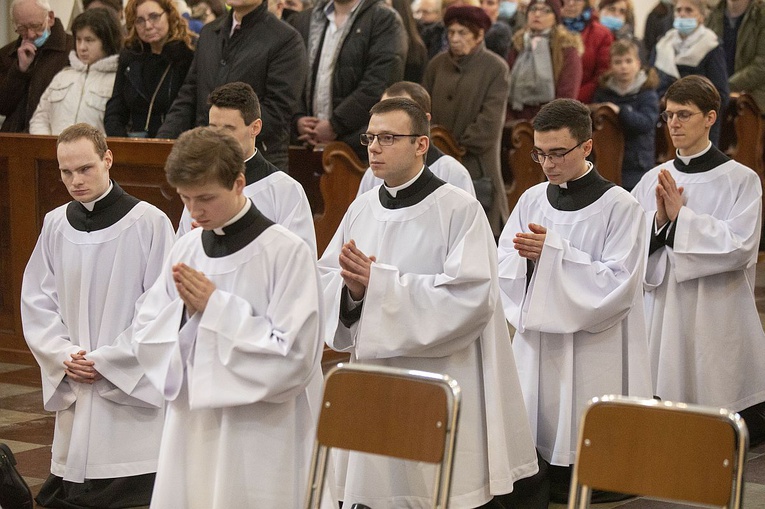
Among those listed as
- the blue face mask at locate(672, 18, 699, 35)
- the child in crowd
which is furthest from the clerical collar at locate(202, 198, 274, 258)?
the blue face mask at locate(672, 18, 699, 35)

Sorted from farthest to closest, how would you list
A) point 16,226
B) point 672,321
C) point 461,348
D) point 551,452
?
point 16,226
point 672,321
point 551,452
point 461,348

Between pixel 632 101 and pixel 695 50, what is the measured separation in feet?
2.51

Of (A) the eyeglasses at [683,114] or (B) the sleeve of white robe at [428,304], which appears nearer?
(B) the sleeve of white robe at [428,304]

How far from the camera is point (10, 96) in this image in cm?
899

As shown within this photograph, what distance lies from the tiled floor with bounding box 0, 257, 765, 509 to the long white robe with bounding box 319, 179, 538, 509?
791 mm

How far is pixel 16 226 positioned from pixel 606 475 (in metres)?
→ 5.53

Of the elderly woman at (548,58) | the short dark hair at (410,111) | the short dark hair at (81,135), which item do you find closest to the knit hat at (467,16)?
the elderly woman at (548,58)

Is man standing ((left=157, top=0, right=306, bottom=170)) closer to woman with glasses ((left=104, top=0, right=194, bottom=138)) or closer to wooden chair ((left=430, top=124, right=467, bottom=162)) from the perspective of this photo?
woman with glasses ((left=104, top=0, right=194, bottom=138))

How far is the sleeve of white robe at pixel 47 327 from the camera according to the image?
17.3 feet

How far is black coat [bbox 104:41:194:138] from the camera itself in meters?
8.00

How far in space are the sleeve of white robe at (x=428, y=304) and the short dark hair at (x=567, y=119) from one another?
0.80m

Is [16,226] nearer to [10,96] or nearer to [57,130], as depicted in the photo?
[57,130]

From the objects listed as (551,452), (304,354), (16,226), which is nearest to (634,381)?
(551,452)

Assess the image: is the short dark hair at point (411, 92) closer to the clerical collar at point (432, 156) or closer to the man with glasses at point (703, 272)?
the clerical collar at point (432, 156)
